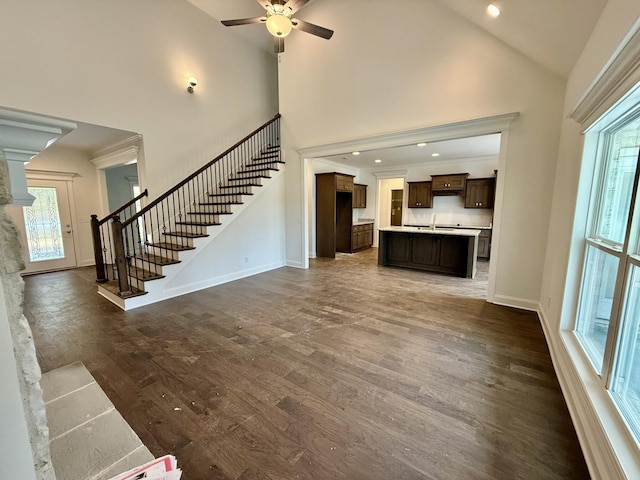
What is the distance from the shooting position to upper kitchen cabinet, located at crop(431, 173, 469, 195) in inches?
277

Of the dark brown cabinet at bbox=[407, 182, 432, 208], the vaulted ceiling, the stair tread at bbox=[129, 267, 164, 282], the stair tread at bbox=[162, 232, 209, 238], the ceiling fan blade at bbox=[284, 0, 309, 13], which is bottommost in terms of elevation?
the stair tread at bbox=[129, 267, 164, 282]

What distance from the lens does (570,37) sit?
2.43 m

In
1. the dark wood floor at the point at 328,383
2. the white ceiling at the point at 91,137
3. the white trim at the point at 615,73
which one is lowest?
the dark wood floor at the point at 328,383

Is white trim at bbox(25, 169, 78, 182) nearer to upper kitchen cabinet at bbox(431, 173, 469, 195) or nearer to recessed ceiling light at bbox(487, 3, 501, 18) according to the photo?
recessed ceiling light at bbox(487, 3, 501, 18)

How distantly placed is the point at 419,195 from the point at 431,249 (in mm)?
2733

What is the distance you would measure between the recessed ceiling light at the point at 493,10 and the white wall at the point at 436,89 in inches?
21.1

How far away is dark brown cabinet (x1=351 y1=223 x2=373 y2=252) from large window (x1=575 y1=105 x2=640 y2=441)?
559cm

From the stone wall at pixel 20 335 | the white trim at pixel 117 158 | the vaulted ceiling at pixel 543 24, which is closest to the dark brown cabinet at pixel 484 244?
the vaulted ceiling at pixel 543 24

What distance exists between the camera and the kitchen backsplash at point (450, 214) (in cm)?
717

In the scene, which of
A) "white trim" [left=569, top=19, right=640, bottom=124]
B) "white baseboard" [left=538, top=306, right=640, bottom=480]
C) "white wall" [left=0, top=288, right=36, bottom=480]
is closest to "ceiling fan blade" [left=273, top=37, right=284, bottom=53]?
"white trim" [left=569, top=19, right=640, bottom=124]

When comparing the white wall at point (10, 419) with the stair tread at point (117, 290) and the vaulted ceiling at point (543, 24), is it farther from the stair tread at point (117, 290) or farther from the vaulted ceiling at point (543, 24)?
the stair tread at point (117, 290)

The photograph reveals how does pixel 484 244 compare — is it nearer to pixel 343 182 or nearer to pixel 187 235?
pixel 343 182

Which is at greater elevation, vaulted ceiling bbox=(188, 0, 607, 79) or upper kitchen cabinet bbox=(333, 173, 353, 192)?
vaulted ceiling bbox=(188, 0, 607, 79)

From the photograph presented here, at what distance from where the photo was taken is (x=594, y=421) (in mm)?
1506
